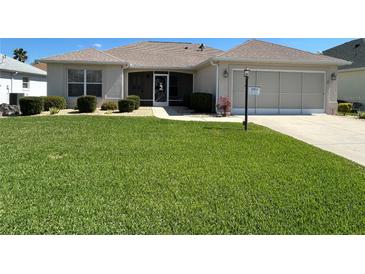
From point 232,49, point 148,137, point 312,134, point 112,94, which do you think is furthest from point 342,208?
point 112,94

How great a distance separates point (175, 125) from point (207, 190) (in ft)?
26.3

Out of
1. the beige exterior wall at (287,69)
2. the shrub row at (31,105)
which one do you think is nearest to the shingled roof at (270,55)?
the beige exterior wall at (287,69)

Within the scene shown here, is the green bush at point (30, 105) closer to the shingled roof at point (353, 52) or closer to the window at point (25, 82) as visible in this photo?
the window at point (25, 82)

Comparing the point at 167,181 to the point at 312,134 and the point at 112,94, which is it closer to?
the point at 312,134

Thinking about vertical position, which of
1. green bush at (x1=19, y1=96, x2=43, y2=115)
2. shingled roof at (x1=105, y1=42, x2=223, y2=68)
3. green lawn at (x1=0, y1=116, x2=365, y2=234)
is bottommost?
green lawn at (x1=0, y1=116, x2=365, y2=234)

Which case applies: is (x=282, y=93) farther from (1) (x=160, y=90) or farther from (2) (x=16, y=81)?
(2) (x=16, y=81)

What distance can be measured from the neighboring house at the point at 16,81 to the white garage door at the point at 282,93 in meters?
17.4

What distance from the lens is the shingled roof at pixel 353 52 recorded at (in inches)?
1051

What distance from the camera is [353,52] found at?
28.8m

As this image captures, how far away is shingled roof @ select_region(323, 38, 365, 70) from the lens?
26.7m

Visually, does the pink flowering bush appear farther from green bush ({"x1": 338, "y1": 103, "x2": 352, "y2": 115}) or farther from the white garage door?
green bush ({"x1": 338, "y1": 103, "x2": 352, "y2": 115})

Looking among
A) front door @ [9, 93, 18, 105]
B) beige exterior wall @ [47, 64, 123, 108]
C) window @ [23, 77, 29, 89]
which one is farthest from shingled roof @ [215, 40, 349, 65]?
window @ [23, 77, 29, 89]

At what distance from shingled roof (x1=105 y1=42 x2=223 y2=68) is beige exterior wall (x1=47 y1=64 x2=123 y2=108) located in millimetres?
2199

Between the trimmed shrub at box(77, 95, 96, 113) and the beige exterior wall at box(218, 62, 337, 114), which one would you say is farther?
the trimmed shrub at box(77, 95, 96, 113)
